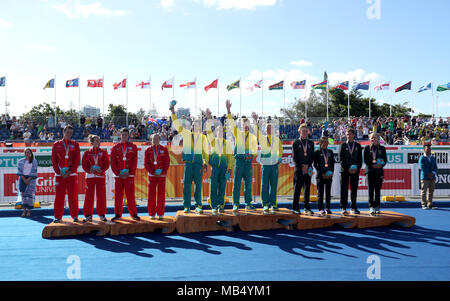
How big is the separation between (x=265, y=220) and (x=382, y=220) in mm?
2725

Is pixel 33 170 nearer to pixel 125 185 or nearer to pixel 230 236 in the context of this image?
pixel 125 185

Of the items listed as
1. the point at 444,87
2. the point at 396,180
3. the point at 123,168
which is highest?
the point at 444,87

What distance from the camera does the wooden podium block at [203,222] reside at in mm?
8328

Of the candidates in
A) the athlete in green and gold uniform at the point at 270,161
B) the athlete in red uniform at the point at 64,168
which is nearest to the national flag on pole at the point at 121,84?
the athlete in red uniform at the point at 64,168

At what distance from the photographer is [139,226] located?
8195 millimetres

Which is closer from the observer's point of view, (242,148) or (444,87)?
(242,148)

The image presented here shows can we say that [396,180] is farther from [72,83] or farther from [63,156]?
[72,83]

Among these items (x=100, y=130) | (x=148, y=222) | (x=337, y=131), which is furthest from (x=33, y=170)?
(x=337, y=131)

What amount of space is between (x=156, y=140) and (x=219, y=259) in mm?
Result: 3346

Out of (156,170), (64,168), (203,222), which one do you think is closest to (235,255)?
(203,222)

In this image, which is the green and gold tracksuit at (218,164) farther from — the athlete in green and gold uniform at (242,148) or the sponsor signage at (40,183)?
the sponsor signage at (40,183)

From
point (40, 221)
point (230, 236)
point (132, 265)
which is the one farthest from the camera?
point (40, 221)

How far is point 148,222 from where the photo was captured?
8.23 meters
